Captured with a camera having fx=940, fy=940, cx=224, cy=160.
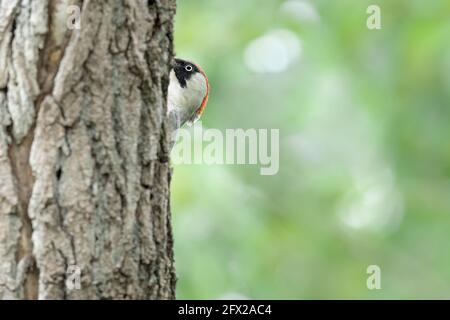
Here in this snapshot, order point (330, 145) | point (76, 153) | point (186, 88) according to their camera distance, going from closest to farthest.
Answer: point (76, 153), point (186, 88), point (330, 145)

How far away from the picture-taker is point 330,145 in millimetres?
8172

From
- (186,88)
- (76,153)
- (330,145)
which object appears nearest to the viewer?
(76,153)

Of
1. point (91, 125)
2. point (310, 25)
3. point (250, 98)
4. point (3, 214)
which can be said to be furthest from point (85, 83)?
point (250, 98)

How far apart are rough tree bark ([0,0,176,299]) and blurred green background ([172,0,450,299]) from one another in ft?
12.4

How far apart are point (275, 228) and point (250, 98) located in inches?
51.5

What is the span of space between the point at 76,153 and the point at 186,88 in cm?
165

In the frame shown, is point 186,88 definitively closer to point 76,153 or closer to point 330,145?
point 76,153

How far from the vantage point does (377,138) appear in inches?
287

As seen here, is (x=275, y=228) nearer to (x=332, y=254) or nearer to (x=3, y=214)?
(x=332, y=254)

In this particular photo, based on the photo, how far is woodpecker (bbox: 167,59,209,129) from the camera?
3.90 m

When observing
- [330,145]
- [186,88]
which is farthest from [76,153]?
[330,145]

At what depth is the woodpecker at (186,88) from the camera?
12.8 ft

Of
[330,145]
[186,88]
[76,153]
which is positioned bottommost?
[76,153]

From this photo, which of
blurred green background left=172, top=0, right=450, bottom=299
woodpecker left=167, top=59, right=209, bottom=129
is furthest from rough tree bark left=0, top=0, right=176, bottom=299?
blurred green background left=172, top=0, right=450, bottom=299
